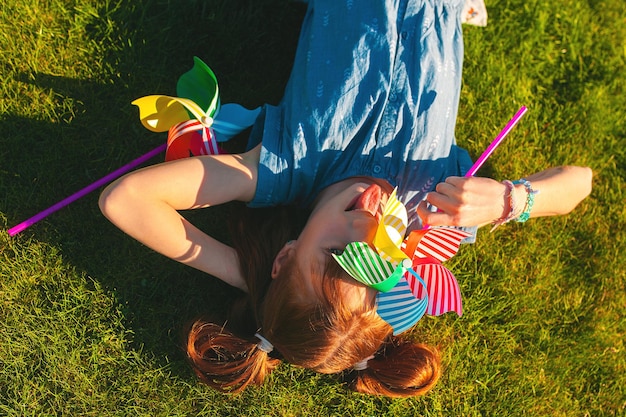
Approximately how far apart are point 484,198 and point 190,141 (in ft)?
3.56

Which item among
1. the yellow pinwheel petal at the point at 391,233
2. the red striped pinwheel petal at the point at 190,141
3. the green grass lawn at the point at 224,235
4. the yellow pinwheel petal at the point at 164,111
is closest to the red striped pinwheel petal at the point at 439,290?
the yellow pinwheel petal at the point at 391,233

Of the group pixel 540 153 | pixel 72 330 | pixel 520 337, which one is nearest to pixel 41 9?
pixel 72 330

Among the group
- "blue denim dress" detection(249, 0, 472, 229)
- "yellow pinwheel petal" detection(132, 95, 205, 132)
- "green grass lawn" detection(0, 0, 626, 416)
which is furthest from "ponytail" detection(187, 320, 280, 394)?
"yellow pinwheel petal" detection(132, 95, 205, 132)

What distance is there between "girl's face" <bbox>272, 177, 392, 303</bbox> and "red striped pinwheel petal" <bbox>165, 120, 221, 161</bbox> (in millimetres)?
484

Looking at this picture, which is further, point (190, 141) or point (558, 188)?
point (558, 188)

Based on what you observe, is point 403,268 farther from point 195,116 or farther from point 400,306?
point 195,116

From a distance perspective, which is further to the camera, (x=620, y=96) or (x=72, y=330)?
(x=620, y=96)

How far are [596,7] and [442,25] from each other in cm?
111

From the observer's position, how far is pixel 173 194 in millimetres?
1990

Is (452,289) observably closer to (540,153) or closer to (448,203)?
(448,203)

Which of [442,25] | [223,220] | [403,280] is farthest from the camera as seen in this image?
[223,220]

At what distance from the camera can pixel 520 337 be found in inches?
106

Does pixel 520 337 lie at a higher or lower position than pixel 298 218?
lower

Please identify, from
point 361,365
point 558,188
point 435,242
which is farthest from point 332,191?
point 558,188
